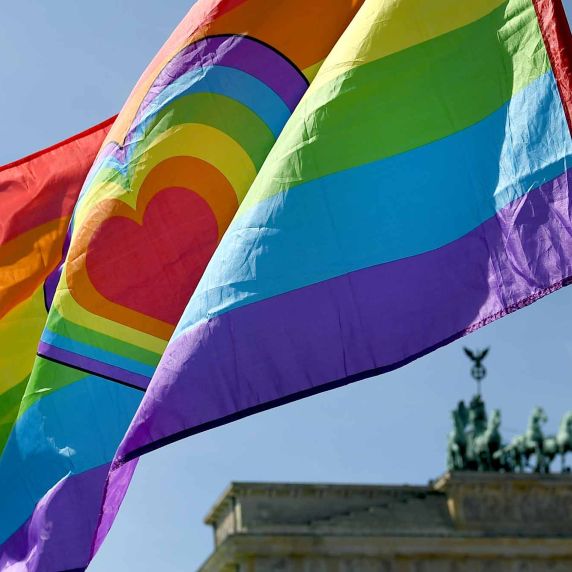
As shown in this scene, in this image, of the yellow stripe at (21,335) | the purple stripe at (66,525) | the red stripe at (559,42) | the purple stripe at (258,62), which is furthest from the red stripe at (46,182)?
the red stripe at (559,42)

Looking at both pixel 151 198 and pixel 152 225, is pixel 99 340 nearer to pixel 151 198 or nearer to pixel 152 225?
pixel 152 225

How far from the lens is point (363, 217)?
6.76m

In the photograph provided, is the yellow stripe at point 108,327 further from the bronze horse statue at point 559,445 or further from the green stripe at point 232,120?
the bronze horse statue at point 559,445

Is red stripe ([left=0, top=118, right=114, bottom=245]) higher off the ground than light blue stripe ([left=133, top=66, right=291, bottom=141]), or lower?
higher

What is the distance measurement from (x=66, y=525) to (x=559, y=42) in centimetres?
426

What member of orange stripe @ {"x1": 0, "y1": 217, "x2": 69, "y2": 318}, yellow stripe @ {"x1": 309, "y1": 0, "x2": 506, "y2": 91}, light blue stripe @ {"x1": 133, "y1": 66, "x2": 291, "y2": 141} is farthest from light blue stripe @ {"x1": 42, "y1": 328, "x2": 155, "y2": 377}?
yellow stripe @ {"x1": 309, "y1": 0, "x2": 506, "y2": 91}

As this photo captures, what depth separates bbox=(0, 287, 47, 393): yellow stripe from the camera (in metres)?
10.5

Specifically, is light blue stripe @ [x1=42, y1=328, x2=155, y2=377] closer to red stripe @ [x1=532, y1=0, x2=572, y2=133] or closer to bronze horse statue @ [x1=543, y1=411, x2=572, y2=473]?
red stripe @ [x1=532, y1=0, x2=572, y2=133]

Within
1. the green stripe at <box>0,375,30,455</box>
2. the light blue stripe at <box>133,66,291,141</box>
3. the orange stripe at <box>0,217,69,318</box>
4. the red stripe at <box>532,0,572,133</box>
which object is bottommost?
the red stripe at <box>532,0,572,133</box>

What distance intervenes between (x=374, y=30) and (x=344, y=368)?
1.52m

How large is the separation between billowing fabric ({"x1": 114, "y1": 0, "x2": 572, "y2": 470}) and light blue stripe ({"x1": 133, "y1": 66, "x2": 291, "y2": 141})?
1.74m

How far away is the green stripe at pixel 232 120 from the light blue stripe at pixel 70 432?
4.99ft

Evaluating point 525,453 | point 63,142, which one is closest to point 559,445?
point 525,453

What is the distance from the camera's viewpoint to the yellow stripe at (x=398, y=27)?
687 centimetres
